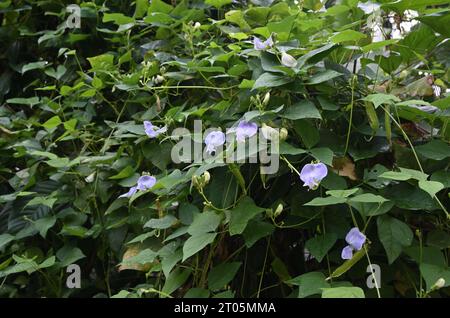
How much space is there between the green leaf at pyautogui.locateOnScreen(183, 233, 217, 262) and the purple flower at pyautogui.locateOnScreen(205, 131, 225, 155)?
0.55 ft

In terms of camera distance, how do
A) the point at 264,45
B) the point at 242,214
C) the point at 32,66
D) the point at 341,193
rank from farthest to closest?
the point at 32,66 < the point at 264,45 < the point at 242,214 < the point at 341,193

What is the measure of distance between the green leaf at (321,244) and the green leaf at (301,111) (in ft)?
0.75

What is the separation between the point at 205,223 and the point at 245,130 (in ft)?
0.64

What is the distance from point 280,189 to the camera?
120 centimetres

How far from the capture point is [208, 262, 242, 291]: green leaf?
3.63ft

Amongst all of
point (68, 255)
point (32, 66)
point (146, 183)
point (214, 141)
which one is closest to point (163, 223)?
point (146, 183)

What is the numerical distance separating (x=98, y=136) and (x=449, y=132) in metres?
0.98

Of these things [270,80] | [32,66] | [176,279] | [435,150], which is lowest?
[176,279]

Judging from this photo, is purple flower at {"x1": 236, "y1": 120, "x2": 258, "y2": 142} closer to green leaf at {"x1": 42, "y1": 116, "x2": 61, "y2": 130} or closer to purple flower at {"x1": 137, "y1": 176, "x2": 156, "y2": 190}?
purple flower at {"x1": 137, "y1": 176, "x2": 156, "y2": 190}

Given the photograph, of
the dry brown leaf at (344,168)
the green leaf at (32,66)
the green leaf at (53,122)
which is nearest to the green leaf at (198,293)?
the dry brown leaf at (344,168)

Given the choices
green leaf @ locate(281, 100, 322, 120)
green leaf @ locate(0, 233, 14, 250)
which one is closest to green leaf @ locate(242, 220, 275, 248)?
green leaf @ locate(281, 100, 322, 120)

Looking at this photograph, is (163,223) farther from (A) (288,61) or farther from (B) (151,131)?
(A) (288,61)

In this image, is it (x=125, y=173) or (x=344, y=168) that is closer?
(x=344, y=168)

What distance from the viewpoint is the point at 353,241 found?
101 cm
